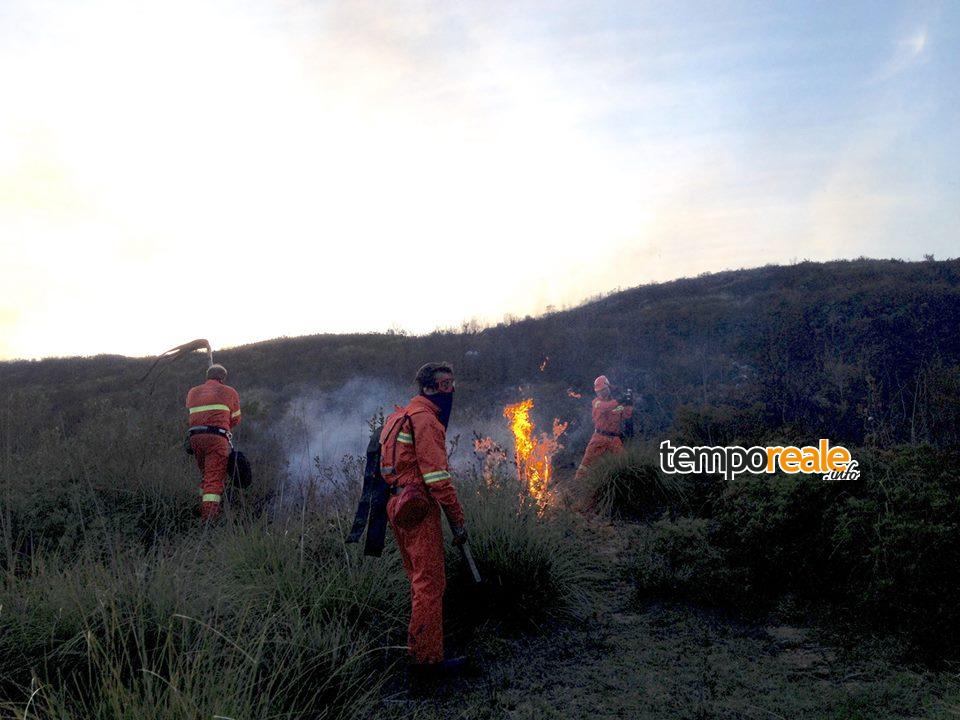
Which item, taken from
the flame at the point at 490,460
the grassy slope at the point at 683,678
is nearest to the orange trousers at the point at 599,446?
the flame at the point at 490,460

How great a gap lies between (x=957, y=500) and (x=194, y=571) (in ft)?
18.1

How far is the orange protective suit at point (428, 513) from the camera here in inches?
Result: 190

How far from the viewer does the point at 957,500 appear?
209 inches

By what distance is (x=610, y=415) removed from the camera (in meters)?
11.0

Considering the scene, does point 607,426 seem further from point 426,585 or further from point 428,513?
point 426,585

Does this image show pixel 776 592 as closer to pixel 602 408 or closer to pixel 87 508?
pixel 602 408

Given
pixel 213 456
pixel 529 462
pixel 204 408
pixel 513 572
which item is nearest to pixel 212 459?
pixel 213 456

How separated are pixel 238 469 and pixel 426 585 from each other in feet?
15.5

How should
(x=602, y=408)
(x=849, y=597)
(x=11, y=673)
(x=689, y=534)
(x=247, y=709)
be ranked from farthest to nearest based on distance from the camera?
(x=602, y=408) < (x=689, y=534) < (x=849, y=597) < (x=11, y=673) < (x=247, y=709)

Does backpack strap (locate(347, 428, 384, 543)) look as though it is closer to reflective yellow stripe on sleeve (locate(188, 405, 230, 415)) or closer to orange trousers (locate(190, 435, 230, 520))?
orange trousers (locate(190, 435, 230, 520))

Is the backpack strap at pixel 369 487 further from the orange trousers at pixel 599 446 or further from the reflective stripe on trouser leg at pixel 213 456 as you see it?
the orange trousers at pixel 599 446

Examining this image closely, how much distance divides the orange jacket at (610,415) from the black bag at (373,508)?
6.32 metres

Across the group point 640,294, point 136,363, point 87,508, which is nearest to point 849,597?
point 87,508

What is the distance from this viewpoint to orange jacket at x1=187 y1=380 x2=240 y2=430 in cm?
906
